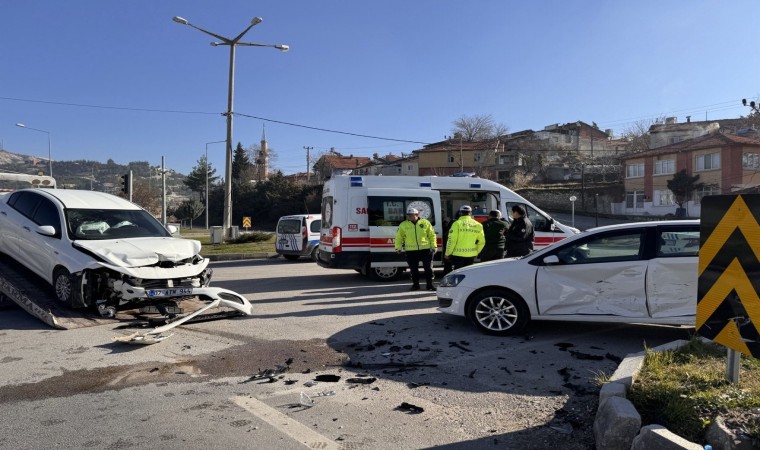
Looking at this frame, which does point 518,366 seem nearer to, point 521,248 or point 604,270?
point 604,270

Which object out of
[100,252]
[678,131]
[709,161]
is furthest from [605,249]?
[678,131]

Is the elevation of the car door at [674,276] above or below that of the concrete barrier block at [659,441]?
above

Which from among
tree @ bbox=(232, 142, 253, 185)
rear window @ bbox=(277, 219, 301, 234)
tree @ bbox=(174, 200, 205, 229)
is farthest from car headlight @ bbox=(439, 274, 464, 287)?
tree @ bbox=(232, 142, 253, 185)

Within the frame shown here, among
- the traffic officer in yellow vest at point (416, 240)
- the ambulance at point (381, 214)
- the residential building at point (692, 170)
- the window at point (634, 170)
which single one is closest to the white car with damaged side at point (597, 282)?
the traffic officer in yellow vest at point (416, 240)

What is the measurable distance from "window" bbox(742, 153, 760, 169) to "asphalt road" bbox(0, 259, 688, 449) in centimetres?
4817

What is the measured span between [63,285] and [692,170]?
53.5 m

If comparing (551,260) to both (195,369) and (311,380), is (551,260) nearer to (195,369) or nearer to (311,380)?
(311,380)

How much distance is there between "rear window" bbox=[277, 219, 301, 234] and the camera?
18.2 meters

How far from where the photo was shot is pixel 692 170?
160 feet

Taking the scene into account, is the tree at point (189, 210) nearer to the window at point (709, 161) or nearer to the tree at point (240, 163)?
the tree at point (240, 163)

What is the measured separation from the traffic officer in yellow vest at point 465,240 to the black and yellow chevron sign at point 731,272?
17.7 feet

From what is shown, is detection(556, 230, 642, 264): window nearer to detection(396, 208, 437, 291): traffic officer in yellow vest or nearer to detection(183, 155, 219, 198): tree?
detection(396, 208, 437, 291): traffic officer in yellow vest

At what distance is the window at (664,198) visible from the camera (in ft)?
165

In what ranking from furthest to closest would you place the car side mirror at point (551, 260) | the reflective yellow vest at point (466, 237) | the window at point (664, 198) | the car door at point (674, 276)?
the window at point (664, 198)
the reflective yellow vest at point (466, 237)
the car side mirror at point (551, 260)
the car door at point (674, 276)
